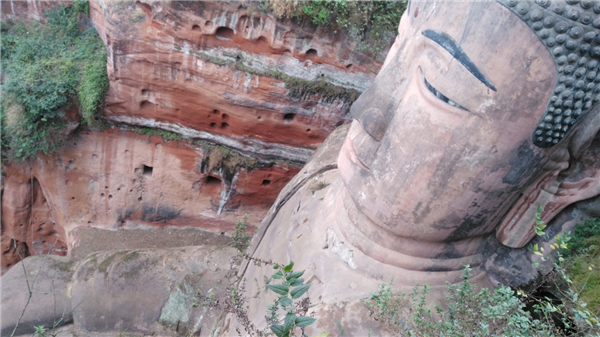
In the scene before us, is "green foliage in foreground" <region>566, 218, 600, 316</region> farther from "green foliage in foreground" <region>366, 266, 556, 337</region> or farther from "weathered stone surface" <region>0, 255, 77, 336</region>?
"weathered stone surface" <region>0, 255, 77, 336</region>

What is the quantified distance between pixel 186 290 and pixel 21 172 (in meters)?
4.63

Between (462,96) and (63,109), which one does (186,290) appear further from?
(63,109)

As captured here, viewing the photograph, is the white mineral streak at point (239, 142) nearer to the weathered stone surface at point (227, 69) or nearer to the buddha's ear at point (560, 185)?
the weathered stone surface at point (227, 69)

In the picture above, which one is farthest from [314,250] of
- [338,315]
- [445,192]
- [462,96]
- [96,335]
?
[96,335]

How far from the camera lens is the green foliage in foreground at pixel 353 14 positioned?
4871 millimetres

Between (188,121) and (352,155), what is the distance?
165 inches

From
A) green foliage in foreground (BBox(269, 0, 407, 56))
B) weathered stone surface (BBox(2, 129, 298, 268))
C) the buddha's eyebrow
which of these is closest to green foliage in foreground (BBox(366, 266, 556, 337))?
the buddha's eyebrow

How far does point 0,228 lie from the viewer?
730 cm

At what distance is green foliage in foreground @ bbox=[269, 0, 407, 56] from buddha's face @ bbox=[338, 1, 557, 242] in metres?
2.59

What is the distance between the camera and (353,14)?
4.92 metres

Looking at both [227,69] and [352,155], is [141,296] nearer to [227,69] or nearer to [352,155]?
[352,155]

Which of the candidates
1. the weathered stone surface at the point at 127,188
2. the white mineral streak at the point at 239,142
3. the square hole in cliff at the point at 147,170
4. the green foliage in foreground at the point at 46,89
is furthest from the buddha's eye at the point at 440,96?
the square hole in cliff at the point at 147,170

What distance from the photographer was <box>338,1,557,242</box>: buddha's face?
192 centimetres

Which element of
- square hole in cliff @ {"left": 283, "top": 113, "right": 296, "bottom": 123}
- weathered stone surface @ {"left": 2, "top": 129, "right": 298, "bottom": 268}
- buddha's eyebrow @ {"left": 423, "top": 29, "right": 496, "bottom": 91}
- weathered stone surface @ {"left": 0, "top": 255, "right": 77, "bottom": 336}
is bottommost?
weathered stone surface @ {"left": 2, "top": 129, "right": 298, "bottom": 268}
